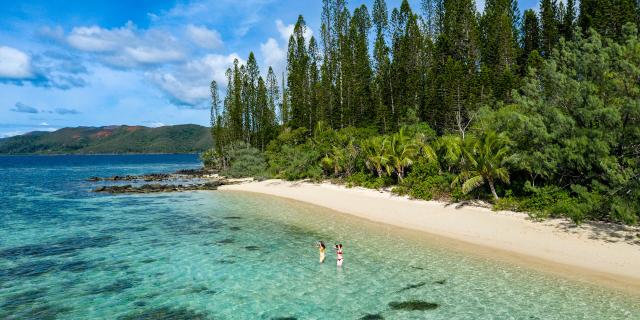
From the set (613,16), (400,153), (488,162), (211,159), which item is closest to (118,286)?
(488,162)

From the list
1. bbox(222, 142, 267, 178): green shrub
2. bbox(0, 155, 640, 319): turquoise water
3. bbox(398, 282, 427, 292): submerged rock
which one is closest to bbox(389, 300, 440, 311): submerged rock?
bbox(0, 155, 640, 319): turquoise water

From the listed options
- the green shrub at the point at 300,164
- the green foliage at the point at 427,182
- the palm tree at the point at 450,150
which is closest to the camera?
the palm tree at the point at 450,150

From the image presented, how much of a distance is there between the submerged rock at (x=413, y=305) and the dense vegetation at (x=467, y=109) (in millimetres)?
9117

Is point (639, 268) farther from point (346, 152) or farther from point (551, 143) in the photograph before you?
point (346, 152)

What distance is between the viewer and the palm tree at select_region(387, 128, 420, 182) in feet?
103

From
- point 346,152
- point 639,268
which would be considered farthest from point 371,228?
point 346,152

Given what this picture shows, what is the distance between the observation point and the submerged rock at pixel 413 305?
11594mm

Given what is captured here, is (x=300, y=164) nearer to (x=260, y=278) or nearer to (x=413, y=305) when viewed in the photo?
(x=260, y=278)

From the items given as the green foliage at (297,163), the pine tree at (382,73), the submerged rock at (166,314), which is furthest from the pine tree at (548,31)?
the submerged rock at (166,314)

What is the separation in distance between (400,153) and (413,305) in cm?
2147

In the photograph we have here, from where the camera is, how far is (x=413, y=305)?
11805 mm

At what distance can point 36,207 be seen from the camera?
3450 centimetres

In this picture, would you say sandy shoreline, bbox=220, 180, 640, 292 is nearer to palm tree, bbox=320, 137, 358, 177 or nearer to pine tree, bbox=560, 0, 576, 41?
palm tree, bbox=320, 137, 358, 177

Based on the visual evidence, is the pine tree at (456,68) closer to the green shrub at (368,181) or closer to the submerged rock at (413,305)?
the green shrub at (368,181)
